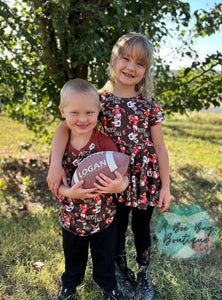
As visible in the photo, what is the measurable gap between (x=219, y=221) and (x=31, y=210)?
209 centimetres

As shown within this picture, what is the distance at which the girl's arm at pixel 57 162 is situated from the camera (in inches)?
72.4

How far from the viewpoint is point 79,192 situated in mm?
1715

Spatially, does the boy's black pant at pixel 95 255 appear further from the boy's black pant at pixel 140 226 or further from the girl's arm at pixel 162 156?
the girl's arm at pixel 162 156

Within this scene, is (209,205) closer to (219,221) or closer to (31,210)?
(219,221)

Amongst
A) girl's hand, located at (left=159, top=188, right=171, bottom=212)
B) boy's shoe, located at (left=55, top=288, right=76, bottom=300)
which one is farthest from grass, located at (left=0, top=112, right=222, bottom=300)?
girl's hand, located at (left=159, top=188, right=171, bottom=212)

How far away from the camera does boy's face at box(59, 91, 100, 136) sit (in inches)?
68.8

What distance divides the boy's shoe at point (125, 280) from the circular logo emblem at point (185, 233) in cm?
49

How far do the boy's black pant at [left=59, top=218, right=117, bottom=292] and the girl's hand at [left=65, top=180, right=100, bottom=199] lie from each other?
12.1 inches

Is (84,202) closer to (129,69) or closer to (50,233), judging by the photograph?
(129,69)

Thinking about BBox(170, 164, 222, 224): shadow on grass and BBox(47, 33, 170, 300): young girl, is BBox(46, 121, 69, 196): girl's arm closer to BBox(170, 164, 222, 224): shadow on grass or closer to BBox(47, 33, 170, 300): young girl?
BBox(47, 33, 170, 300): young girl

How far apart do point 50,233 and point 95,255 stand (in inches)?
39.8

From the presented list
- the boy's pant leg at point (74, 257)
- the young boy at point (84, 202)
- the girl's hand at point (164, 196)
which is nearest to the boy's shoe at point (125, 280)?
the young boy at point (84, 202)

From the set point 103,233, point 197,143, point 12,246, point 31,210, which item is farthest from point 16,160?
point 197,143

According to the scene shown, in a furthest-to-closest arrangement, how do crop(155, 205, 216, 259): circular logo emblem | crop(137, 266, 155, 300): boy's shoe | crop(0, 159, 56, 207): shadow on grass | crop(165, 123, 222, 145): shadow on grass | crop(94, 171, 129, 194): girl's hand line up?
crop(165, 123, 222, 145): shadow on grass
crop(0, 159, 56, 207): shadow on grass
crop(155, 205, 216, 259): circular logo emblem
crop(137, 266, 155, 300): boy's shoe
crop(94, 171, 129, 194): girl's hand
